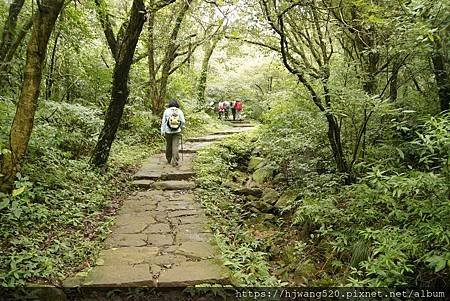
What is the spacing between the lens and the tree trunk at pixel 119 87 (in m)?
7.11

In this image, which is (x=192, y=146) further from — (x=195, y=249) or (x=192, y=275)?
(x=192, y=275)

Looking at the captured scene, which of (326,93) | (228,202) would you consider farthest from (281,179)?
(326,93)

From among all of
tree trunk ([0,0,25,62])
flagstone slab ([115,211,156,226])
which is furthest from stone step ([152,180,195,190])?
tree trunk ([0,0,25,62])

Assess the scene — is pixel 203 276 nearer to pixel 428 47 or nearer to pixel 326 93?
pixel 326 93

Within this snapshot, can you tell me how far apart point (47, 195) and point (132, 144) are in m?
5.74

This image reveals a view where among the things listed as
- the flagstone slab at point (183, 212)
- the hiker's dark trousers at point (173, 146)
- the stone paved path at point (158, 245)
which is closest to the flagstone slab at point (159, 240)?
the stone paved path at point (158, 245)

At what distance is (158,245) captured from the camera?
15.9ft

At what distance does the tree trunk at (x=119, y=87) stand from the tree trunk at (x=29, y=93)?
7.94 ft

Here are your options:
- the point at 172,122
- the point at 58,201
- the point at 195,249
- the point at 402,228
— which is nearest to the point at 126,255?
the point at 195,249

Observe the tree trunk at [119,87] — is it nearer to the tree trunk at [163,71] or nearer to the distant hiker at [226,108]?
the tree trunk at [163,71]

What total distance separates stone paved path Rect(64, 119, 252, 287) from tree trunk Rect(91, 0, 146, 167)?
Result: 0.98m

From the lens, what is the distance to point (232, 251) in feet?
16.0

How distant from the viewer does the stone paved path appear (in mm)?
3924

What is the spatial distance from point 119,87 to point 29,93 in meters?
2.89
